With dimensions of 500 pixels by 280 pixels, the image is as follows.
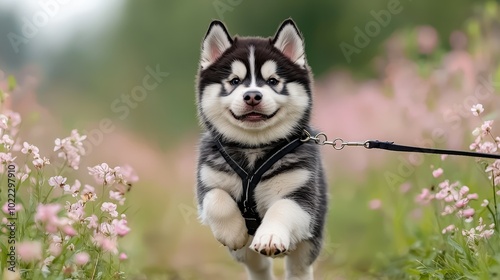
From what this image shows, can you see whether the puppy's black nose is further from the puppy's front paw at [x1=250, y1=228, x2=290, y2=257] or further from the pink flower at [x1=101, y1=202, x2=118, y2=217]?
the pink flower at [x1=101, y1=202, x2=118, y2=217]

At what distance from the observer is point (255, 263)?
3.85m

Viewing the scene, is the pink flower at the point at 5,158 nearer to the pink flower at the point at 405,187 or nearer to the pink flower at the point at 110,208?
the pink flower at the point at 110,208

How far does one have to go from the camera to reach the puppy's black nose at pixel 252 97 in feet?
9.80

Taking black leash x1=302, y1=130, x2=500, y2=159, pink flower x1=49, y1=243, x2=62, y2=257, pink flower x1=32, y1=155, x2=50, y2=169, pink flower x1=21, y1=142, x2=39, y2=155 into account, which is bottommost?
pink flower x1=49, y1=243, x2=62, y2=257

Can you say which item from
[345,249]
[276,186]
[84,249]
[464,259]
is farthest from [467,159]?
[84,249]

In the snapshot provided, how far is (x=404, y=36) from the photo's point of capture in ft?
20.6

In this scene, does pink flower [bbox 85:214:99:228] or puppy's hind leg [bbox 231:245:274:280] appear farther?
puppy's hind leg [bbox 231:245:274:280]

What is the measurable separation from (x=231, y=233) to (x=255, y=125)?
1.64 feet

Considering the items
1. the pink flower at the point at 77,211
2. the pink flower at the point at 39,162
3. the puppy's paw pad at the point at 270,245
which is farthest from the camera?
the pink flower at the point at 39,162

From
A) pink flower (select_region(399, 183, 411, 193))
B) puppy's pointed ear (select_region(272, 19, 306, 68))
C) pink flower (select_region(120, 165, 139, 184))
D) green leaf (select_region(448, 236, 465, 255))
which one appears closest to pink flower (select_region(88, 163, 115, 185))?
pink flower (select_region(120, 165, 139, 184))

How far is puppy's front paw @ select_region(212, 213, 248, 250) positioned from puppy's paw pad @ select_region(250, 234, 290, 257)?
11.6 inches

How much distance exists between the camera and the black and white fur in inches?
122

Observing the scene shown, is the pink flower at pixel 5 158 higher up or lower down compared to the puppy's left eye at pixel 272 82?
lower down

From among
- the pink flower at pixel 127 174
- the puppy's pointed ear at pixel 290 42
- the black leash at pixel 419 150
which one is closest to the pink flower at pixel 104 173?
the pink flower at pixel 127 174
